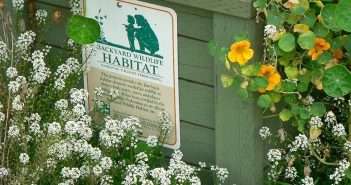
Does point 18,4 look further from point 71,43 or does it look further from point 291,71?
point 291,71

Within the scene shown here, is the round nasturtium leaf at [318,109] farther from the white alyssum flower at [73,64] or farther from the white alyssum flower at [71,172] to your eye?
the white alyssum flower at [73,64]

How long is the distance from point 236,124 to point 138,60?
0.47 meters

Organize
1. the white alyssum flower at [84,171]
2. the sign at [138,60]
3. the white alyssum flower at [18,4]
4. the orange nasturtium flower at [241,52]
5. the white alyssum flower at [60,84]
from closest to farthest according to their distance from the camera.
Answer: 1. the orange nasturtium flower at [241,52]
2. the white alyssum flower at [84,171]
3. the sign at [138,60]
4. the white alyssum flower at [60,84]
5. the white alyssum flower at [18,4]

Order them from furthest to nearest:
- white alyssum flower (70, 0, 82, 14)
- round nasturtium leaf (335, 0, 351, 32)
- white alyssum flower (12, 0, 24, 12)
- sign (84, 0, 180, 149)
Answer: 1. white alyssum flower (12, 0, 24, 12)
2. white alyssum flower (70, 0, 82, 14)
3. sign (84, 0, 180, 149)
4. round nasturtium leaf (335, 0, 351, 32)

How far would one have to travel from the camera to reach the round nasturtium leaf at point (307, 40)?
11.9 ft

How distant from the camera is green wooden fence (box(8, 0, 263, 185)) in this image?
3.80 metres

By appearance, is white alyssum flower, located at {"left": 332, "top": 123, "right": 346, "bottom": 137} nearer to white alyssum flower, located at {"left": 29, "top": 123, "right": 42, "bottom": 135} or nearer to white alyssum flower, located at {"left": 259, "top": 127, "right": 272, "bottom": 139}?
white alyssum flower, located at {"left": 259, "top": 127, "right": 272, "bottom": 139}

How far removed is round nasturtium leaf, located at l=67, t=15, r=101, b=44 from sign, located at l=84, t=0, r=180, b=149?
12cm

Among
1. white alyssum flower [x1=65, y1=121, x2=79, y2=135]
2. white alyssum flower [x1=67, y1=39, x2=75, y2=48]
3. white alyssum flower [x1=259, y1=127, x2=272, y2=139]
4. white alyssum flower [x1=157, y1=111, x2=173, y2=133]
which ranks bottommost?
white alyssum flower [x1=65, y1=121, x2=79, y2=135]

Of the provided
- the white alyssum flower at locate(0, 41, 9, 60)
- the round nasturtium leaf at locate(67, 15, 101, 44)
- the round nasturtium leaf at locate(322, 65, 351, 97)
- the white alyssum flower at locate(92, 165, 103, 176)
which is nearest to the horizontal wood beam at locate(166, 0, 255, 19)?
the round nasturtium leaf at locate(322, 65, 351, 97)

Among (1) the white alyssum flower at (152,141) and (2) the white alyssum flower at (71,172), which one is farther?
(1) the white alyssum flower at (152,141)

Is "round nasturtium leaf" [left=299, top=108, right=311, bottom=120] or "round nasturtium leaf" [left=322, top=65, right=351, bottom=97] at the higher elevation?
"round nasturtium leaf" [left=322, top=65, right=351, bottom=97]

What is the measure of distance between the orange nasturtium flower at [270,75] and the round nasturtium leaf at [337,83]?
169 mm

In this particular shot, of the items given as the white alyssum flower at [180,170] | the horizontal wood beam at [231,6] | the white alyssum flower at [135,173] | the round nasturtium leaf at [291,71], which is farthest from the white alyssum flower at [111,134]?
the round nasturtium leaf at [291,71]
